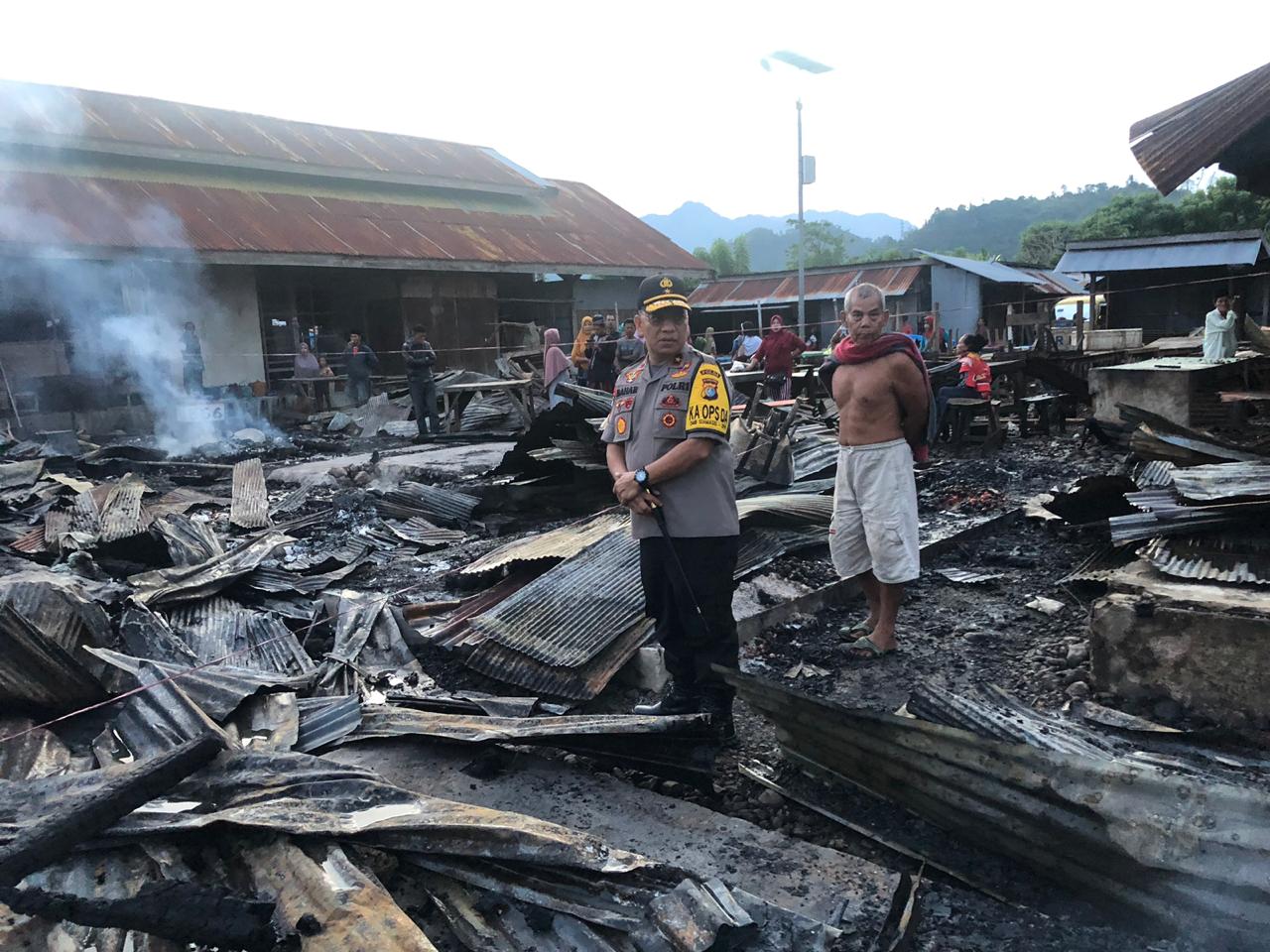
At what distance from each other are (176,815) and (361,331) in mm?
17359

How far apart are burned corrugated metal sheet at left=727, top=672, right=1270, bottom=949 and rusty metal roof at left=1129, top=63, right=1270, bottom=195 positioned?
3.14 metres

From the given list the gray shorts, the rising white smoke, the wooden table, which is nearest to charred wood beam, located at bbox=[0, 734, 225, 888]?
the gray shorts

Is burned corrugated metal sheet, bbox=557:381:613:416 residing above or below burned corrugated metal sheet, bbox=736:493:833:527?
above

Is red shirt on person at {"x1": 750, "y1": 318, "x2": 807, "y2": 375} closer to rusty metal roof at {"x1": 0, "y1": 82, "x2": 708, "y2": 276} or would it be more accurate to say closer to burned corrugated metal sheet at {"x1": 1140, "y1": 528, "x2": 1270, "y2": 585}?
rusty metal roof at {"x1": 0, "y1": 82, "x2": 708, "y2": 276}

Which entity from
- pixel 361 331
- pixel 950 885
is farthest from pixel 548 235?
pixel 950 885

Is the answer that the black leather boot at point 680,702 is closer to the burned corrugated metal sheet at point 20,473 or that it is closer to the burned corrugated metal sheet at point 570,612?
the burned corrugated metal sheet at point 570,612

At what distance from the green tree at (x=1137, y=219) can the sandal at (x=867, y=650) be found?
38.3 meters

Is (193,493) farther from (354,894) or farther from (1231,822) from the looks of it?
(1231,822)

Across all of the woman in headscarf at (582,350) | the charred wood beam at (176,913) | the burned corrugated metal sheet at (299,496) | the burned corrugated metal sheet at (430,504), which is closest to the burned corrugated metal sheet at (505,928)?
the charred wood beam at (176,913)

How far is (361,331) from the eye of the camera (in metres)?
18.7

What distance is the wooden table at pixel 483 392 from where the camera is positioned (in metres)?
14.0

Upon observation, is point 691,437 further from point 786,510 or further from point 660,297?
point 786,510

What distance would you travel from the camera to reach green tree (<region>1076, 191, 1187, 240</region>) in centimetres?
3641

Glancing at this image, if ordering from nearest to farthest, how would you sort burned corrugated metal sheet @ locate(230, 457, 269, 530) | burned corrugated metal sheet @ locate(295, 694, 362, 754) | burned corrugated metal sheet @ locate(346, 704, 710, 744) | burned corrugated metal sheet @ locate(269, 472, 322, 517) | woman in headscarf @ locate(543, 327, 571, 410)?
burned corrugated metal sheet @ locate(346, 704, 710, 744)
burned corrugated metal sheet @ locate(295, 694, 362, 754)
burned corrugated metal sheet @ locate(230, 457, 269, 530)
burned corrugated metal sheet @ locate(269, 472, 322, 517)
woman in headscarf @ locate(543, 327, 571, 410)
